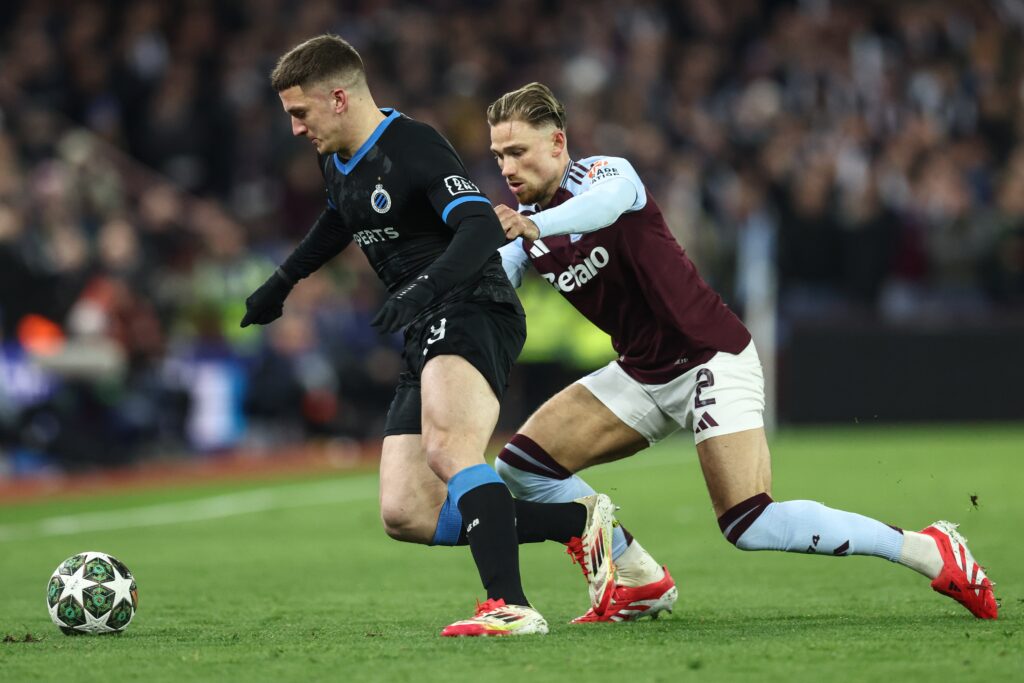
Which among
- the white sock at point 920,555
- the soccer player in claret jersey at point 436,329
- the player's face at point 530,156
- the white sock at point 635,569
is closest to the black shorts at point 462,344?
the soccer player in claret jersey at point 436,329

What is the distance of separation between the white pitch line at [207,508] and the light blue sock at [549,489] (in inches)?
207

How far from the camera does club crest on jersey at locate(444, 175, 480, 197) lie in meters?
5.71

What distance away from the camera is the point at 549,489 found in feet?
21.2

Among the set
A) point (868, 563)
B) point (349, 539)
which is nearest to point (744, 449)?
point (868, 563)

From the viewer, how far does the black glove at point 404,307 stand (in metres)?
5.21

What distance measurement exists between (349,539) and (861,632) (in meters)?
5.16

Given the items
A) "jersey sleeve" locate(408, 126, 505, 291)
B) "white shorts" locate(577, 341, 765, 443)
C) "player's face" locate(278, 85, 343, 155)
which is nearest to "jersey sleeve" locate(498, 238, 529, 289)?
"white shorts" locate(577, 341, 765, 443)

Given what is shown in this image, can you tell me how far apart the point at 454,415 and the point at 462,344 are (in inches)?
11.0

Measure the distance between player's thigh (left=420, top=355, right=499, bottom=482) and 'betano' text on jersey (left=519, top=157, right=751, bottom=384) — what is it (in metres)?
0.78

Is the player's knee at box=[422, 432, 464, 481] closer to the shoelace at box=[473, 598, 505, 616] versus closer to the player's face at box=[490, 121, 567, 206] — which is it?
the shoelace at box=[473, 598, 505, 616]

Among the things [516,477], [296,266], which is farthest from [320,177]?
[516,477]

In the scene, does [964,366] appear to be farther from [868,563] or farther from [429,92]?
[868,563]

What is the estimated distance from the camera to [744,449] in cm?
603

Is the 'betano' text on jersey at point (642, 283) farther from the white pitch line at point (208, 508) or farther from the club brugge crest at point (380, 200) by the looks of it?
the white pitch line at point (208, 508)
